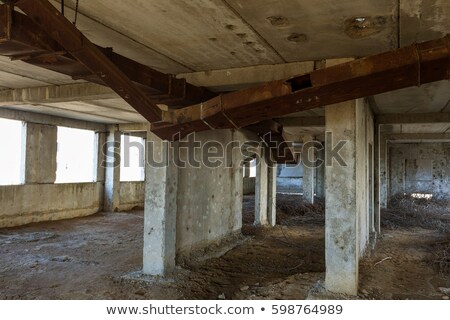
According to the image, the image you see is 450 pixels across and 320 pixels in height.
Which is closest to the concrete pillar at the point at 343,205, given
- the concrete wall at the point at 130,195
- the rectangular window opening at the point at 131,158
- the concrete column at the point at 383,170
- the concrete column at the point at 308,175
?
the concrete column at the point at 308,175

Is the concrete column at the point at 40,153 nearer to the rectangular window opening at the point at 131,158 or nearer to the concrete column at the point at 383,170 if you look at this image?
the rectangular window opening at the point at 131,158

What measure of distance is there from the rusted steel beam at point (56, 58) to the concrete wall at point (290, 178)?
19258 millimetres

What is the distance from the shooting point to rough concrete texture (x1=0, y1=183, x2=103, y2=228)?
11.1 metres

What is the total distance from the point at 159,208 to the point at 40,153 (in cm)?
784

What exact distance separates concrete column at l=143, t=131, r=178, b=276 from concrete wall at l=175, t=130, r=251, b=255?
502 mm

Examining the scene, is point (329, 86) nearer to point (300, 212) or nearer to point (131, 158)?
point (300, 212)

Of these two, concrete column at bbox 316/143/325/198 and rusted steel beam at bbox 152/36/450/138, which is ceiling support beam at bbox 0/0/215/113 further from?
concrete column at bbox 316/143/325/198

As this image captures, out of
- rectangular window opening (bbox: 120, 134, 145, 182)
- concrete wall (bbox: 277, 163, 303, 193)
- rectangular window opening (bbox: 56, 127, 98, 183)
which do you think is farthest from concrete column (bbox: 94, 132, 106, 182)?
concrete wall (bbox: 277, 163, 303, 193)

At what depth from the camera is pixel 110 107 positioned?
420 inches

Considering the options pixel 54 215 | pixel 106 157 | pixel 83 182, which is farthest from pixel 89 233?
A: pixel 106 157

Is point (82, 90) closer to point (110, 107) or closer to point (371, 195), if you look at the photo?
point (110, 107)

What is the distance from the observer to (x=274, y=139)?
36.4 ft

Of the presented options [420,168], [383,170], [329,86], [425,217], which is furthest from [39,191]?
[420,168]
